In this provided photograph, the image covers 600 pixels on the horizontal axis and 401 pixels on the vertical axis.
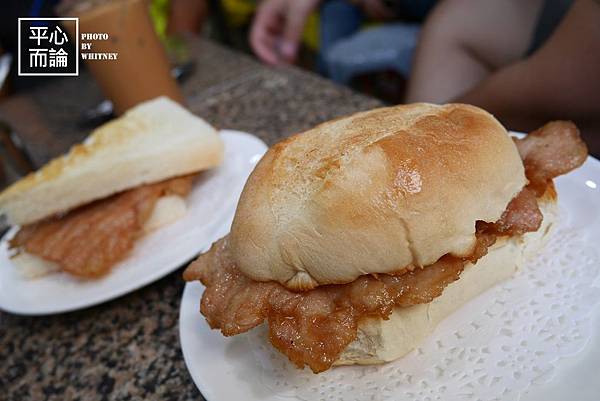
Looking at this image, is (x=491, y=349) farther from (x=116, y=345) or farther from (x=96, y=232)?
(x=96, y=232)

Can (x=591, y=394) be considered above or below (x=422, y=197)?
below

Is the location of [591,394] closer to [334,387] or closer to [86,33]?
[334,387]

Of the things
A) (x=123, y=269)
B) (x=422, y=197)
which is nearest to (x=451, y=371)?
(x=422, y=197)

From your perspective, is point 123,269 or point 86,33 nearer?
point 123,269

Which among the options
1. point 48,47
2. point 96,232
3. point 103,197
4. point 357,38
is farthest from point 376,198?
point 357,38

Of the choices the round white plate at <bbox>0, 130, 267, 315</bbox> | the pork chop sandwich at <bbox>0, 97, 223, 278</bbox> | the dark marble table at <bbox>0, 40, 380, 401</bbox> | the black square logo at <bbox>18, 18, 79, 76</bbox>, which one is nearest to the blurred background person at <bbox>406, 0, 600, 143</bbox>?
the dark marble table at <bbox>0, 40, 380, 401</bbox>

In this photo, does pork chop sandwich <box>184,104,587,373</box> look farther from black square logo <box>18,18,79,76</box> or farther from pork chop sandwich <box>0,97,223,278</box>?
black square logo <box>18,18,79,76</box>

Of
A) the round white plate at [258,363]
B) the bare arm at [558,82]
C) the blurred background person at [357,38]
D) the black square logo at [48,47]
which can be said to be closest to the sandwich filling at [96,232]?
the round white plate at [258,363]
